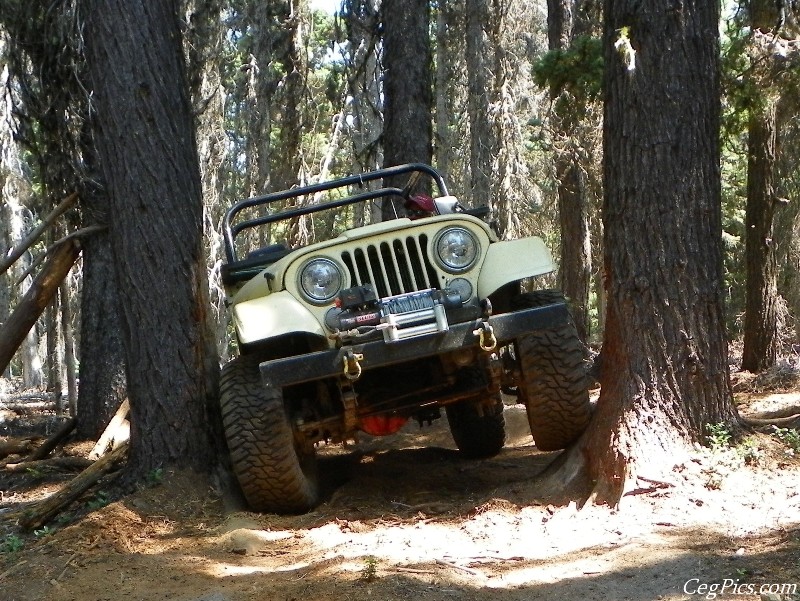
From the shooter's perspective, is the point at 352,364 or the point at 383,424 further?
the point at 383,424

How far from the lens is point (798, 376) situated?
970 cm

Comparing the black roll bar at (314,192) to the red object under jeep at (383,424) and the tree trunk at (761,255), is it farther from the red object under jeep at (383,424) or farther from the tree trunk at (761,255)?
the tree trunk at (761,255)

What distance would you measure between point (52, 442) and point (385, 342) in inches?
190

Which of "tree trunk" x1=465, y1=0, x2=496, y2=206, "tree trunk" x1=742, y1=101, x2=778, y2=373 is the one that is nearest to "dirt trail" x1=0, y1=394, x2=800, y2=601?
"tree trunk" x1=742, y1=101, x2=778, y2=373

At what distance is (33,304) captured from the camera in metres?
7.84

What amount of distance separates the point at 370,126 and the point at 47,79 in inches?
735

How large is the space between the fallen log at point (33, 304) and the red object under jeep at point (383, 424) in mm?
3386

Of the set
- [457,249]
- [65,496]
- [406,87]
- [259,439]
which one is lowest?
[65,496]

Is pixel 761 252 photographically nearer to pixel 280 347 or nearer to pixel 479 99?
pixel 280 347

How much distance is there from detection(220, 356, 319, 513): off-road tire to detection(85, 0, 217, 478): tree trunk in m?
0.63

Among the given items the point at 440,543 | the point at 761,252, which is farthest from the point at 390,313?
the point at 761,252

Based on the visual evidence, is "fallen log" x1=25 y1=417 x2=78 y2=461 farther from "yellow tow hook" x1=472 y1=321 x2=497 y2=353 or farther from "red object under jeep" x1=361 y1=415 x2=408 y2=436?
"yellow tow hook" x1=472 y1=321 x2=497 y2=353

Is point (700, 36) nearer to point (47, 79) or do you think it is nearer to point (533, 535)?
point (533, 535)

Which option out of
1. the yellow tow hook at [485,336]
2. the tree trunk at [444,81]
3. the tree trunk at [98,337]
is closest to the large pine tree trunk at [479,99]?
the tree trunk at [444,81]
